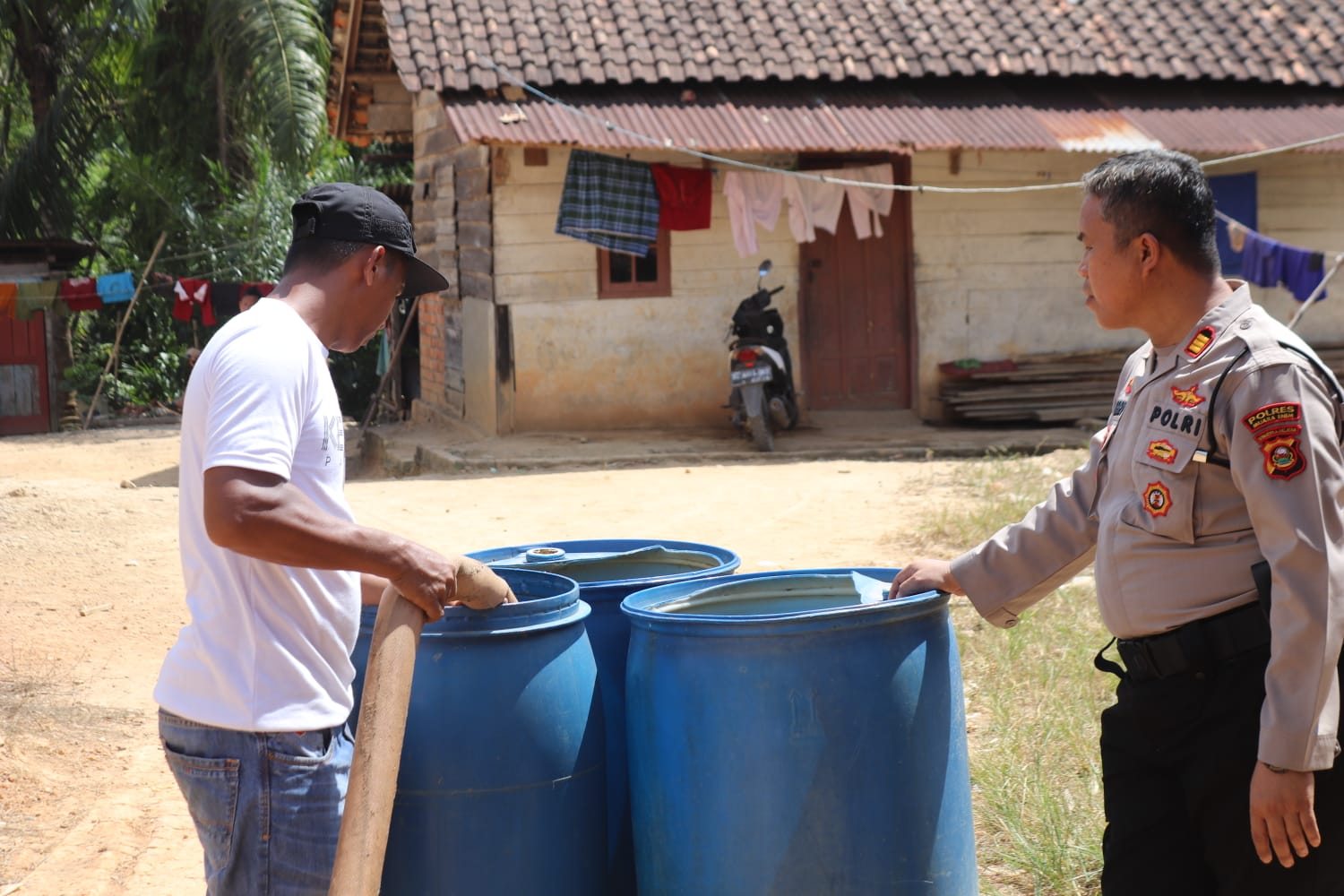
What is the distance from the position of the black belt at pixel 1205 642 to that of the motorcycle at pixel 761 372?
851cm

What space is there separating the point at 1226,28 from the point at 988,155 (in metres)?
3.30

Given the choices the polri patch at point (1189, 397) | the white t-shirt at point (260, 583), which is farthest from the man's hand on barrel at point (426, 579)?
the polri patch at point (1189, 397)

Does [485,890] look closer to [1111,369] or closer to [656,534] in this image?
[656,534]

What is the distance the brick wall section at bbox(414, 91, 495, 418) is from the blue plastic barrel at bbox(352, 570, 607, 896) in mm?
9201

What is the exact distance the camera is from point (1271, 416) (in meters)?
2.02

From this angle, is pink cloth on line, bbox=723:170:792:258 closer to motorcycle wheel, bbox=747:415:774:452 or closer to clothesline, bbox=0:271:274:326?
motorcycle wheel, bbox=747:415:774:452

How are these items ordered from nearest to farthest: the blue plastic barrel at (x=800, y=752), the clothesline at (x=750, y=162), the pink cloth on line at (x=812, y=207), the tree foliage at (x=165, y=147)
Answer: the blue plastic barrel at (x=800, y=752)
the clothesline at (x=750, y=162)
the pink cloth on line at (x=812, y=207)
the tree foliage at (x=165, y=147)

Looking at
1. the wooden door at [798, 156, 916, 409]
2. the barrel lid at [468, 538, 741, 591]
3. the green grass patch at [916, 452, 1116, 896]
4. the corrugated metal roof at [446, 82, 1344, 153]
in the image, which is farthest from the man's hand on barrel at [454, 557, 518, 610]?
the wooden door at [798, 156, 916, 409]

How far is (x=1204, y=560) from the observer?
7.00 ft

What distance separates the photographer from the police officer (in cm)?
198

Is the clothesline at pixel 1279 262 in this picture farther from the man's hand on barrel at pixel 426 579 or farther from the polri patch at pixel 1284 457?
the man's hand on barrel at pixel 426 579

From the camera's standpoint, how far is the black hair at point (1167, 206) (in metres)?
2.21

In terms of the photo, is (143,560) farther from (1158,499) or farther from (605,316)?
(1158,499)

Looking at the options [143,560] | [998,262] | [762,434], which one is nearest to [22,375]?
[762,434]
